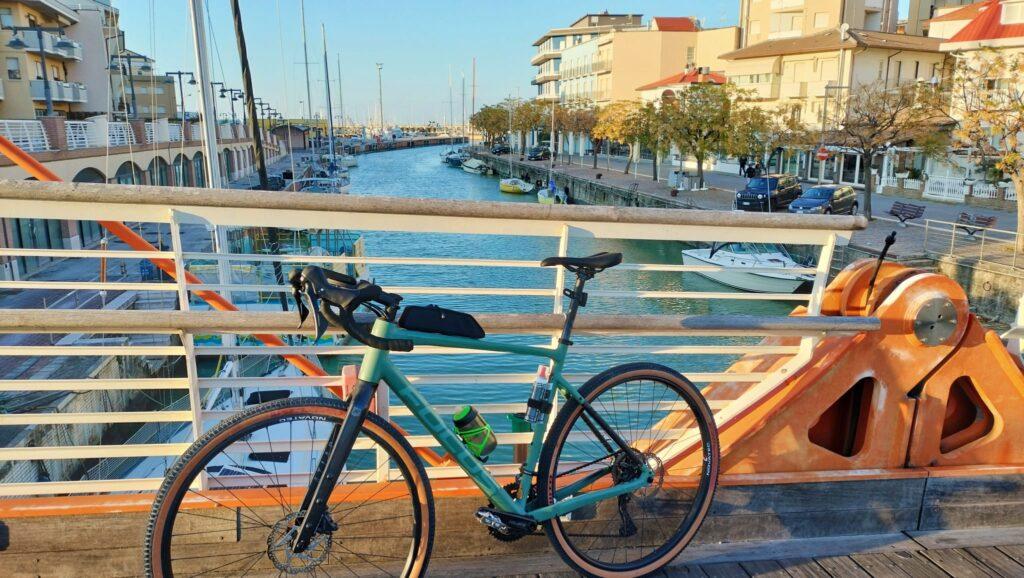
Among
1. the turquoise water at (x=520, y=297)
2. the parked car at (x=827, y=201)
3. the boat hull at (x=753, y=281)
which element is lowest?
the turquoise water at (x=520, y=297)

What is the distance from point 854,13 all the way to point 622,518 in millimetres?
57293

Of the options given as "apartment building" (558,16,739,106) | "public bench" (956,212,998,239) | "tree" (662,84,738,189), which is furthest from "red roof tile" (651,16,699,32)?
"public bench" (956,212,998,239)

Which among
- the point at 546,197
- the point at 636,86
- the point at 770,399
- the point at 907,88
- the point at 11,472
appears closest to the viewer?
the point at 770,399

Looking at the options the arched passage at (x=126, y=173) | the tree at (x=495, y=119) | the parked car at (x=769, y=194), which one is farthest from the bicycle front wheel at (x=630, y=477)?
the tree at (x=495, y=119)

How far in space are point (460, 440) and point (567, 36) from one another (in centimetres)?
10459

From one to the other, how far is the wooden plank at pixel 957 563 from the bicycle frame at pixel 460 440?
3.95 ft

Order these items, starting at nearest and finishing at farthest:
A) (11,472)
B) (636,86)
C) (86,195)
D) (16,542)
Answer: (86,195)
(16,542)
(11,472)
(636,86)

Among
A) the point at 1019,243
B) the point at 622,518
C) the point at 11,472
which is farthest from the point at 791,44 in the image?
the point at 622,518

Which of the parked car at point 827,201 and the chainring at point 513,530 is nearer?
the chainring at point 513,530

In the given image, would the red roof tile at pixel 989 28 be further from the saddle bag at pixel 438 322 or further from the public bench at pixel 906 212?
the saddle bag at pixel 438 322

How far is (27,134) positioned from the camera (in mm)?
20562

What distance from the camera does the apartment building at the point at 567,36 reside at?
9806 centimetres

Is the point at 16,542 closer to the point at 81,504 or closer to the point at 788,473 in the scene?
the point at 81,504

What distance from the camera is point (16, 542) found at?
251 cm
